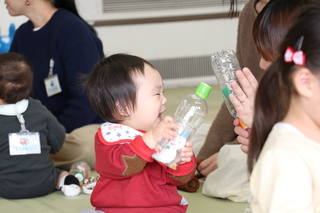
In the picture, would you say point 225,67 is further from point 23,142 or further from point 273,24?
point 23,142

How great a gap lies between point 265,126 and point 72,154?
1.57 meters

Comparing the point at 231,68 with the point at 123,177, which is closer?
the point at 123,177

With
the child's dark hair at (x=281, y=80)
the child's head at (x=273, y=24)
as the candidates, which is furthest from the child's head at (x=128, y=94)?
the child's dark hair at (x=281, y=80)

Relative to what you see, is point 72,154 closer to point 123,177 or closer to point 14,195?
point 14,195

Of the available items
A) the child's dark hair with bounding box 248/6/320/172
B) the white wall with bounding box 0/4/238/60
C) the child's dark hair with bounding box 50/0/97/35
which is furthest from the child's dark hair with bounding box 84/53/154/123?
the white wall with bounding box 0/4/238/60

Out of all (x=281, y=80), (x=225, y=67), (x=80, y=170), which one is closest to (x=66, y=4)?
(x=80, y=170)

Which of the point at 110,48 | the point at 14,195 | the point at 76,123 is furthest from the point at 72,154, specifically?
the point at 110,48

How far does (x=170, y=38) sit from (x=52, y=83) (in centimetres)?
223

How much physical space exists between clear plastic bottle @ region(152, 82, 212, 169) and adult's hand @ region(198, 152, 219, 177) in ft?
2.41

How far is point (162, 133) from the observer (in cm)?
123

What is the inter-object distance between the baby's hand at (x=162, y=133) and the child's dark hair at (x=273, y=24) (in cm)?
31

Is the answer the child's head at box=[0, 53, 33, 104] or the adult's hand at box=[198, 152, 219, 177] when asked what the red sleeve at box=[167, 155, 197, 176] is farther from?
the child's head at box=[0, 53, 33, 104]

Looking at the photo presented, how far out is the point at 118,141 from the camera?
1.37m

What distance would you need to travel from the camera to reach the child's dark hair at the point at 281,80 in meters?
0.92
